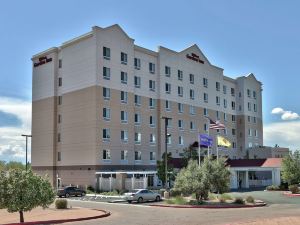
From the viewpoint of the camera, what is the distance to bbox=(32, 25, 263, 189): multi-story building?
211ft

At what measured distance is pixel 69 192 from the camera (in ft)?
185

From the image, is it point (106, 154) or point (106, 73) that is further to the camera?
point (106, 73)

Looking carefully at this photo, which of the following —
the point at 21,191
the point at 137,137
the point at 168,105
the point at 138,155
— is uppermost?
the point at 168,105

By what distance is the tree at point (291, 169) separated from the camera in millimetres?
59438

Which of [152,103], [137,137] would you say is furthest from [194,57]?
[137,137]

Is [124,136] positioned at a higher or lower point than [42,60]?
lower

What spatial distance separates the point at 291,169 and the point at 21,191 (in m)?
41.7

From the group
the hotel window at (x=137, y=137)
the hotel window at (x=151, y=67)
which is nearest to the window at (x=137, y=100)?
the hotel window at (x=137, y=137)

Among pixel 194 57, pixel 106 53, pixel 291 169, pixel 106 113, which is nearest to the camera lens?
pixel 291 169

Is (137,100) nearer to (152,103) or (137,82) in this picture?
(137,82)

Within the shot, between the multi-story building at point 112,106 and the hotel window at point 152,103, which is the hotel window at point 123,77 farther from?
the hotel window at point 152,103

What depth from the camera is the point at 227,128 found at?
9188 cm

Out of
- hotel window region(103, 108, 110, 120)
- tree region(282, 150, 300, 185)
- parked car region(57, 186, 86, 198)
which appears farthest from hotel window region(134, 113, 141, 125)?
tree region(282, 150, 300, 185)

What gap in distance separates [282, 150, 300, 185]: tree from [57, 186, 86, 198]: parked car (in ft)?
87.4
